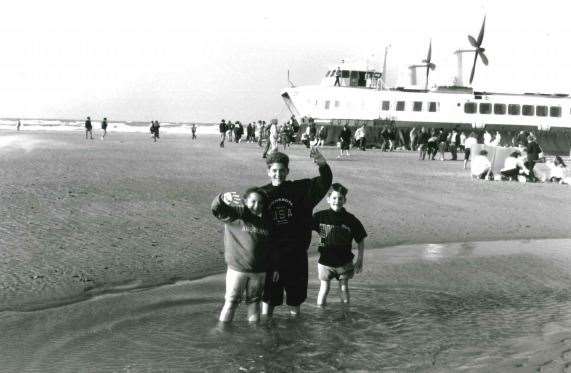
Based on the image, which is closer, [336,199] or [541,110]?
[336,199]

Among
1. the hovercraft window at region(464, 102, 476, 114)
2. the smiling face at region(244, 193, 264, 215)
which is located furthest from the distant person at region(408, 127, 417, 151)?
the smiling face at region(244, 193, 264, 215)

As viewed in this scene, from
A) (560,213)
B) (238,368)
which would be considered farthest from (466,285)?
(560,213)

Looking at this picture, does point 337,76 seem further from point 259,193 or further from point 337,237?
point 259,193

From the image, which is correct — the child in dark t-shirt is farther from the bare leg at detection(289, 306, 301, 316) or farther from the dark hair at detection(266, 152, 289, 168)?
the dark hair at detection(266, 152, 289, 168)

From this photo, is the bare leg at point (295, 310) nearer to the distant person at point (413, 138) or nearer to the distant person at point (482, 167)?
the distant person at point (482, 167)

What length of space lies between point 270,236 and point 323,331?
98 cm

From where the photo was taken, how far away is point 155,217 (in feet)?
34.0

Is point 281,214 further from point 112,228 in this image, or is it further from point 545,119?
point 545,119

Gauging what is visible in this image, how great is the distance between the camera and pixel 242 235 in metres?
5.24

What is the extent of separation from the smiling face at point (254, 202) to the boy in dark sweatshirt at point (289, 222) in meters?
0.17

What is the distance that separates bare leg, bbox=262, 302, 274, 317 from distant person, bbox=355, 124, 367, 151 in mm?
Result: 32934

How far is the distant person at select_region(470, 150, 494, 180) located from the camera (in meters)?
20.2

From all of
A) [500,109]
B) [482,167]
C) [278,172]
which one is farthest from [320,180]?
[500,109]

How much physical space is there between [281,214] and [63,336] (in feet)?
6.42
